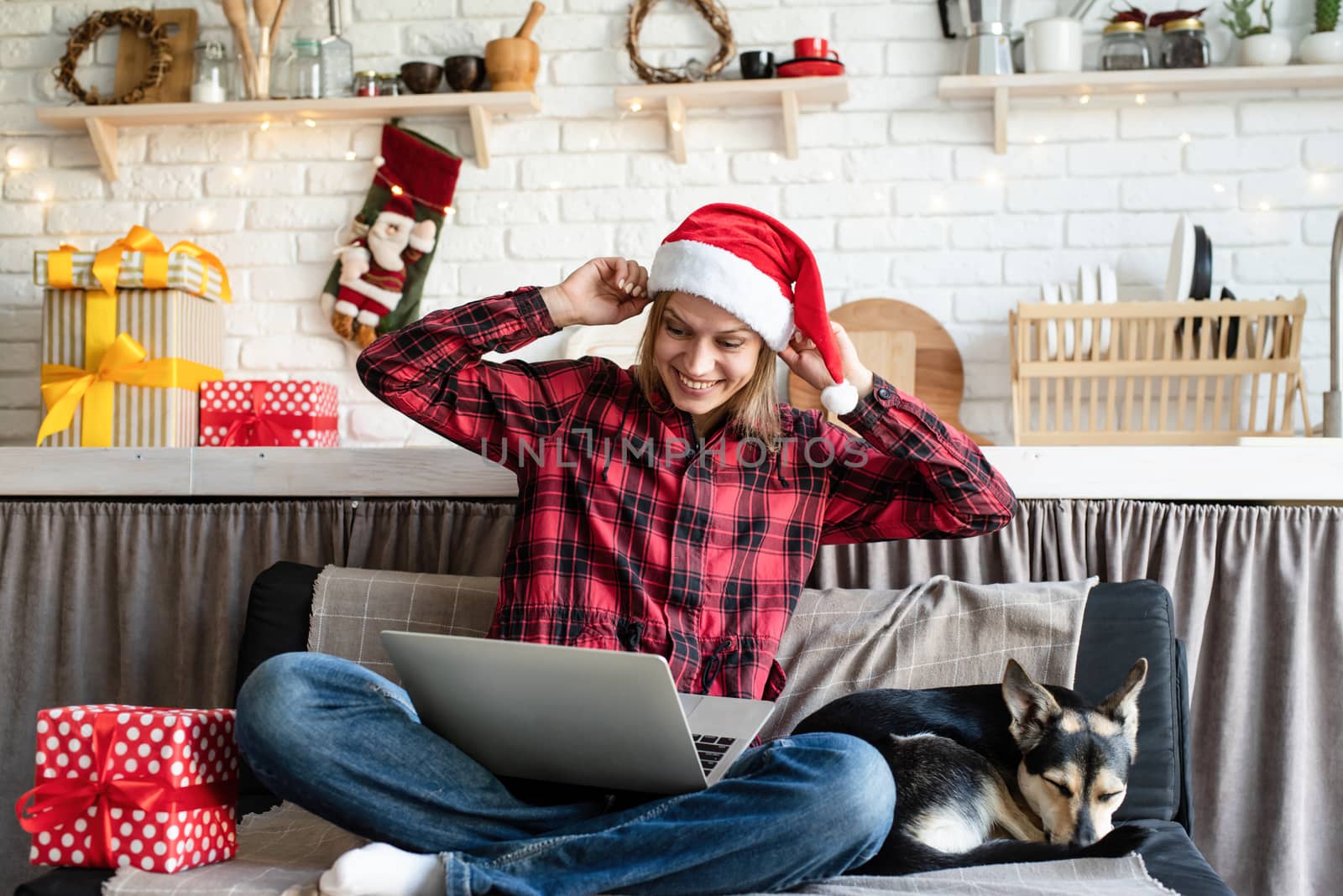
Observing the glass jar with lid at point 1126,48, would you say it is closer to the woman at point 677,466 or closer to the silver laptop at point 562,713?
the woman at point 677,466

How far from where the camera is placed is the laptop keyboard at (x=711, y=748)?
1350mm

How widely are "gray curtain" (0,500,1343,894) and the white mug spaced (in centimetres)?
105

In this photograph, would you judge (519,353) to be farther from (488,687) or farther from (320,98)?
(488,687)

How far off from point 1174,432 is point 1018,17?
0.96 meters

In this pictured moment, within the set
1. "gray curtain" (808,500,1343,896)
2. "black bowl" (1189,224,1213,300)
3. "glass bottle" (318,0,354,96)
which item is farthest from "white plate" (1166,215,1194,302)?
"glass bottle" (318,0,354,96)

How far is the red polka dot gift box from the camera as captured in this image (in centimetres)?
131

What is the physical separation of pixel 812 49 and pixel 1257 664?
1467 millimetres

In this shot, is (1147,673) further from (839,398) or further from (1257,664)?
(839,398)

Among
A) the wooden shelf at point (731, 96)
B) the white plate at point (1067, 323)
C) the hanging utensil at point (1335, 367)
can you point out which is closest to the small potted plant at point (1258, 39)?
the hanging utensil at point (1335, 367)

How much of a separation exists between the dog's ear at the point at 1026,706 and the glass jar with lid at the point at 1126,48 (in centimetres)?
154

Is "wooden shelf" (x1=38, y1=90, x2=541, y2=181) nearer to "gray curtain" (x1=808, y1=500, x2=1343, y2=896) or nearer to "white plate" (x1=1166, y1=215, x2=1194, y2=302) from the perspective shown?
"white plate" (x1=1166, y1=215, x2=1194, y2=302)

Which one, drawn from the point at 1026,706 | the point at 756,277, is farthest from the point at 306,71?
the point at 1026,706

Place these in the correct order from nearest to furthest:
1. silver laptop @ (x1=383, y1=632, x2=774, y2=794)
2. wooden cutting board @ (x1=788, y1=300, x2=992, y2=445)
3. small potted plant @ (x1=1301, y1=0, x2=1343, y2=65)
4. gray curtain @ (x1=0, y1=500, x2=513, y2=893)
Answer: silver laptop @ (x1=383, y1=632, x2=774, y2=794) < gray curtain @ (x1=0, y1=500, x2=513, y2=893) < small potted plant @ (x1=1301, y1=0, x2=1343, y2=65) < wooden cutting board @ (x1=788, y1=300, x2=992, y2=445)

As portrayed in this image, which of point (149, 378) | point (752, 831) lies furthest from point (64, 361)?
point (752, 831)
